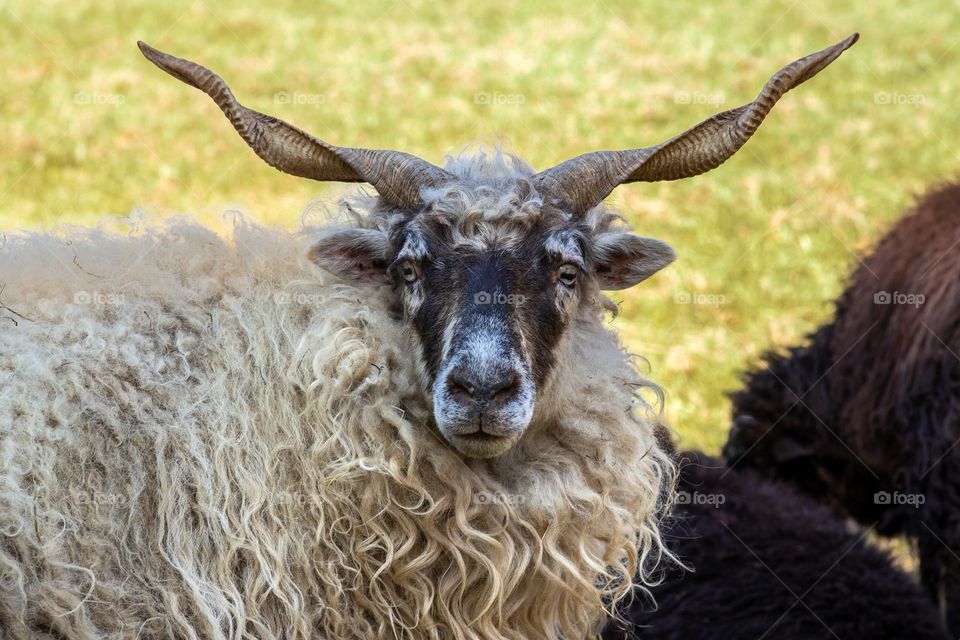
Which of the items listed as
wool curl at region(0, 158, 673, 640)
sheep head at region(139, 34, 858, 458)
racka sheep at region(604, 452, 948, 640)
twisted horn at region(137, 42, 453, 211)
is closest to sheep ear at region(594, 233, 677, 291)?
sheep head at region(139, 34, 858, 458)

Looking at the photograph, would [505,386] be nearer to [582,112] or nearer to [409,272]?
[409,272]

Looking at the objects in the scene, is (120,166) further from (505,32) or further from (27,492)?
(27,492)

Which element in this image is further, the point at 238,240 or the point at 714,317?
the point at 714,317

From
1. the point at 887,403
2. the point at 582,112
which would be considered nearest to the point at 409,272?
the point at 887,403

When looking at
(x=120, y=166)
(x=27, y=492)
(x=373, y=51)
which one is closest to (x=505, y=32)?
(x=373, y=51)

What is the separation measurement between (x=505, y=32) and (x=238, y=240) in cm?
1023

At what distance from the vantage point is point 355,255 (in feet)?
12.5

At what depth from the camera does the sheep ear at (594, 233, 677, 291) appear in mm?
3912

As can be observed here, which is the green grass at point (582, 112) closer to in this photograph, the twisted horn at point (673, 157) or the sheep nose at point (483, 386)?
the twisted horn at point (673, 157)

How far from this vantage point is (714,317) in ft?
29.7

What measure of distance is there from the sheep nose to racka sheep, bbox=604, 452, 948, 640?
68.9 inches

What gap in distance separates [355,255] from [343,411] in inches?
20.7

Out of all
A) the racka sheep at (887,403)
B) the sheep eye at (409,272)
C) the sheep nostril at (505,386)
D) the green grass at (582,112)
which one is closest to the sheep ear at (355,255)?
→ the sheep eye at (409,272)

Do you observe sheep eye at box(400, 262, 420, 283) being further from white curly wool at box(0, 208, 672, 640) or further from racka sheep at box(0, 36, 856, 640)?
white curly wool at box(0, 208, 672, 640)
